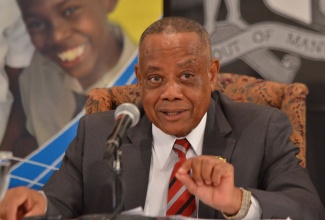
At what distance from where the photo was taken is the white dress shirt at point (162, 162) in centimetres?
279

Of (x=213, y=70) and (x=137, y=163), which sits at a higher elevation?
(x=213, y=70)

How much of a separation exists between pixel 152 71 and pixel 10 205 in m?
0.85

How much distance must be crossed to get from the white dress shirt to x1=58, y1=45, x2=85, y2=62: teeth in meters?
1.83

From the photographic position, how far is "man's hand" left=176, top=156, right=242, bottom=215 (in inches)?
89.6

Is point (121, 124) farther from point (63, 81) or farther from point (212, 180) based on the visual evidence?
point (63, 81)

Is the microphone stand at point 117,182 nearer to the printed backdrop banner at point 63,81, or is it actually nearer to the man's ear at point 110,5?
the printed backdrop banner at point 63,81

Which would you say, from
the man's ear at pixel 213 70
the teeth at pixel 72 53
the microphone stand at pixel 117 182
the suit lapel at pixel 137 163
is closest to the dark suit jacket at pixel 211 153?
the suit lapel at pixel 137 163

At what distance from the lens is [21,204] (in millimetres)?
2393

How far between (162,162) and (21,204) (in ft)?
2.41

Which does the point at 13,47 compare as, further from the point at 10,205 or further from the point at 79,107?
the point at 10,205

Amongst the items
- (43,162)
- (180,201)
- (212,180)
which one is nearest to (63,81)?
(43,162)

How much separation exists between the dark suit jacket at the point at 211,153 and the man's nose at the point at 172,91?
11.8 inches

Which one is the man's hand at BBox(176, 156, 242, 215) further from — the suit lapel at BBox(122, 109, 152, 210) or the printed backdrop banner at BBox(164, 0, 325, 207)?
the printed backdrop banner at BBox(164, 0, 325, 207)

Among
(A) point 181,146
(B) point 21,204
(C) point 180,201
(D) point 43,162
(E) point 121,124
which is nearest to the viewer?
(E) point 121,124
